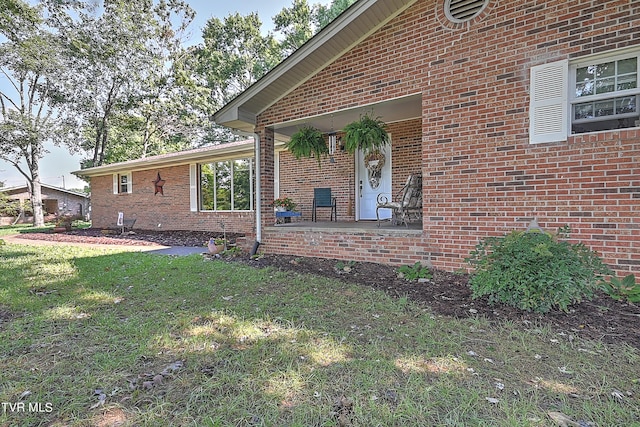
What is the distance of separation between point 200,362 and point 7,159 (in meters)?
23.8

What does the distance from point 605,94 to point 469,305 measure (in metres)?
2.87

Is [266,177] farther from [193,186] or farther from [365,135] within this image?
[193,186]

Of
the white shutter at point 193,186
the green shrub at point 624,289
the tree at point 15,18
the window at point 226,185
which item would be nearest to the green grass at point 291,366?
the green shrub at point 624,289

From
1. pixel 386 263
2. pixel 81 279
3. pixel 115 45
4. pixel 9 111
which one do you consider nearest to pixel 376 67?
pixel 386 263

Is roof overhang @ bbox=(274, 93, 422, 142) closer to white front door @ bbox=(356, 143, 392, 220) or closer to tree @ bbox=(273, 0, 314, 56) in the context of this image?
white front door @ bbox=(356, 143, 392, 220)

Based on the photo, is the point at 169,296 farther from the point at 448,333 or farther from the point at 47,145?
the point at 47,145

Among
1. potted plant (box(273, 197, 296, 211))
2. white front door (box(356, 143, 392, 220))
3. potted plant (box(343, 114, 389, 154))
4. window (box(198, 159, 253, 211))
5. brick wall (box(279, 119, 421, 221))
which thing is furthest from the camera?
window (box(198, 159, 253, 211))

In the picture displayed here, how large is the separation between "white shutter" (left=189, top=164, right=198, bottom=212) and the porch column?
6.36m

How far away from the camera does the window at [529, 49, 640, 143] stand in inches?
141

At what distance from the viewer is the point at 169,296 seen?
3.91m

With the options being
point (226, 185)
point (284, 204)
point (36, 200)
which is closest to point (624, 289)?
point (284, 204)

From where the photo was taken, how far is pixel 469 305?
11.2 ft

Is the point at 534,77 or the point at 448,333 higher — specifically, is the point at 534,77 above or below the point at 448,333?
above

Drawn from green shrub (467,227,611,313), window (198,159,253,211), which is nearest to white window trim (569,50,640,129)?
green shrub (467,227,611,313)
